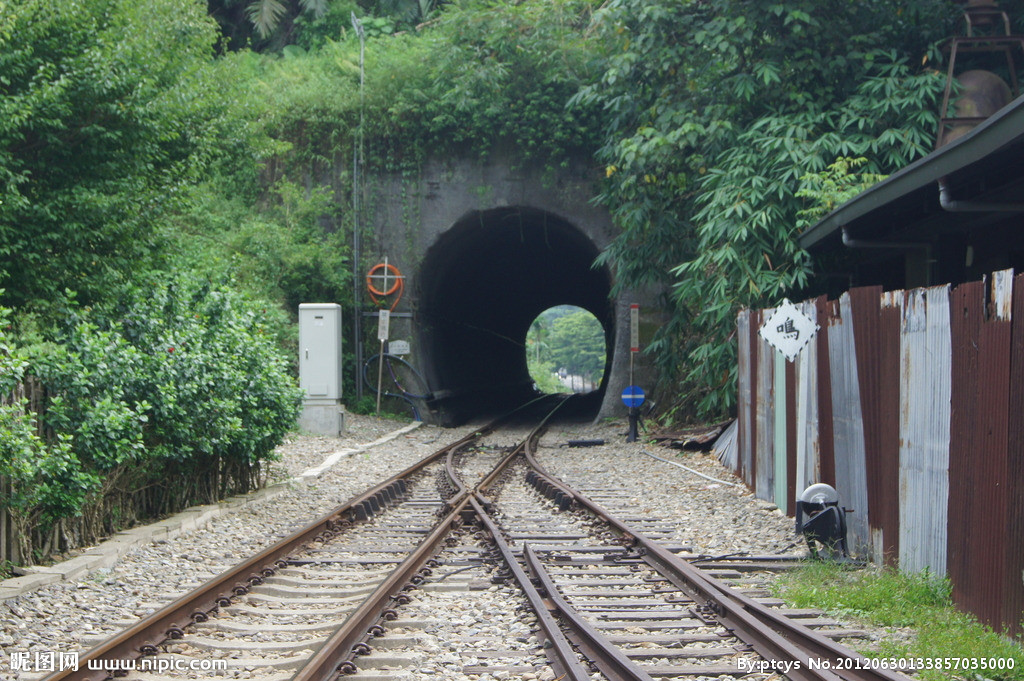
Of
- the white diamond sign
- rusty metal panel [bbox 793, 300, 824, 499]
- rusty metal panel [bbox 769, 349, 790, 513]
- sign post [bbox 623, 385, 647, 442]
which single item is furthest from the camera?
sign post [bbox 623, 385, 647, 442]

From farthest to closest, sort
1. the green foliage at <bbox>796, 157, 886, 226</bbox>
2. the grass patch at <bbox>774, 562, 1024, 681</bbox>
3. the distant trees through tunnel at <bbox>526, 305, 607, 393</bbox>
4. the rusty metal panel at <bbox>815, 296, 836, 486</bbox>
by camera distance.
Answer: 1. the distant trees through tunnel at <bbox>526, 305, 607, 393</bbox>
2. the green foliage at <bbox>796, 157, 886, 226</bbox>
3. the rusty metal panel at <bbox>815, 296, 836, 486</bbox>
4. the grass patch at <bbox>774, 562, 1024, 681</bbox>

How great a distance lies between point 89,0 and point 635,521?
710cm

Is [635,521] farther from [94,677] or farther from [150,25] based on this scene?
[150,25]

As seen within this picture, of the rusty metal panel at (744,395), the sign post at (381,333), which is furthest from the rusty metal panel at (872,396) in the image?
the sign post at (381,333)

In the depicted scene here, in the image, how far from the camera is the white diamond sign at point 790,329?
7.65 metres

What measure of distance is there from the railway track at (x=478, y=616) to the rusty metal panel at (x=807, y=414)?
1334 millimetres

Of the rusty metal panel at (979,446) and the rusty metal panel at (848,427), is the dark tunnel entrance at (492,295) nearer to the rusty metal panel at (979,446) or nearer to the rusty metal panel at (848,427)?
the rusty metal panel at (848,427)

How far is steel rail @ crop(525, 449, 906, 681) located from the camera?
12.7ft

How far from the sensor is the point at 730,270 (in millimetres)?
12031

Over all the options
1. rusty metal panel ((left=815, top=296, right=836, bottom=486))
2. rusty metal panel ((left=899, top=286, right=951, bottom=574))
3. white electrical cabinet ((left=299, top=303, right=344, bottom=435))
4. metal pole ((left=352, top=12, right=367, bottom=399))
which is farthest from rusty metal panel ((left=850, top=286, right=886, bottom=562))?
metal pole ((left=352, top=12, right=367, bottom=399))

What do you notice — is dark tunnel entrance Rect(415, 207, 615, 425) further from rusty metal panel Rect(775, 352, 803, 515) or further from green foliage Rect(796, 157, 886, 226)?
rusty metal panel Rect(775, 352, 803, 515)

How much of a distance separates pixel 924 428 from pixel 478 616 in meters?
2.93

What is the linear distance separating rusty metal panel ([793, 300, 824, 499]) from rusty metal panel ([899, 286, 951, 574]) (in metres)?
1.72

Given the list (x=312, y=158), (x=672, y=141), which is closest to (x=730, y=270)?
(x=672, y=141)
